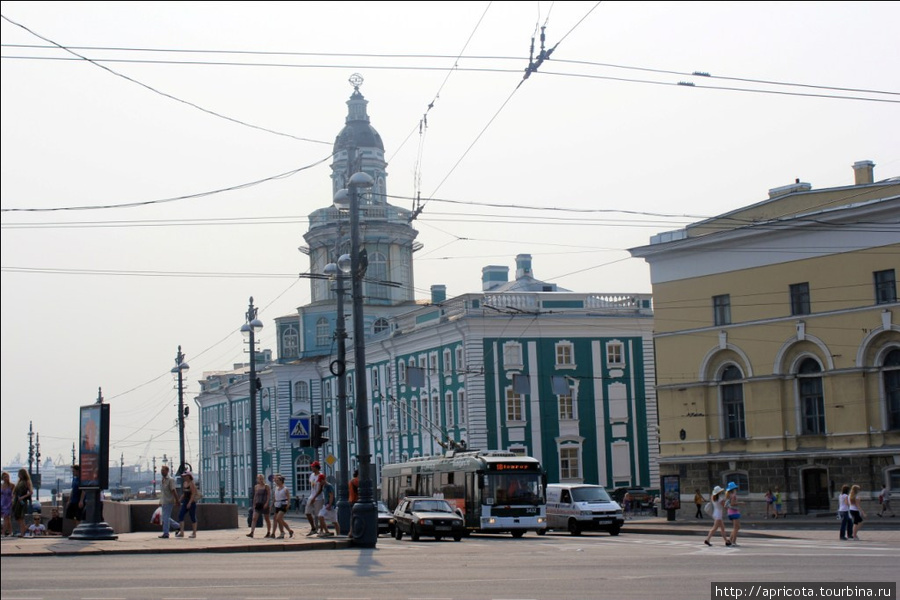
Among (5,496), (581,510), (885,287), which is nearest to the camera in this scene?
(5,496)

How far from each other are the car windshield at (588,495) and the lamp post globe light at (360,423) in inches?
630

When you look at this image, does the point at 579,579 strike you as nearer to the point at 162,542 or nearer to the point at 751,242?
the point at 162,542

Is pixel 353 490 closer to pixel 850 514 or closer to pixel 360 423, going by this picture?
pixel 360 423

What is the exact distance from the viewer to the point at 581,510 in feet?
144

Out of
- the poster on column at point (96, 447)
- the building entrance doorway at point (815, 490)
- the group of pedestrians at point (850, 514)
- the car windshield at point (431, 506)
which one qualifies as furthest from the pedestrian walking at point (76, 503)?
the building entrance doorway at point (815, 490)

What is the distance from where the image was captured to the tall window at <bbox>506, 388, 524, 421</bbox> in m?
70.2

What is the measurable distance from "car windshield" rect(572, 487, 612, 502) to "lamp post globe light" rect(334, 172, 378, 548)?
16012mm

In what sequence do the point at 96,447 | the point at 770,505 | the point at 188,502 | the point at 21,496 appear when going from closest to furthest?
1. the point at 96,447
2. the point at 21,496
3. the point at 188,502
4. the point at 770,505

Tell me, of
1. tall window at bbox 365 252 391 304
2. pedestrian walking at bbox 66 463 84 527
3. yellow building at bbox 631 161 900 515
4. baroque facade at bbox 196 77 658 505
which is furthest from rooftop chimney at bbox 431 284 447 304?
pedestrian walking at bbox 66 463 84 527

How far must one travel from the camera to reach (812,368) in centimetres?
5325

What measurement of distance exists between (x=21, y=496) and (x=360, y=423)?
24.0 ft

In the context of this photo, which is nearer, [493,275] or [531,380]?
[531,380]

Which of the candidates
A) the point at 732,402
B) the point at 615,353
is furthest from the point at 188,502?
the point at 615,353

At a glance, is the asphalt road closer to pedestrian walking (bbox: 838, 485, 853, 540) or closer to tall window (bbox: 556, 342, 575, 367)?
pedestrian walking (bbox: 838, 485, 853, 540)
